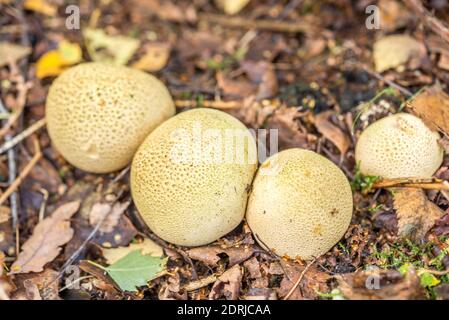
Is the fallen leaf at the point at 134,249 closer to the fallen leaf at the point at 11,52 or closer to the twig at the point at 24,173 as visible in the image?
the twig at the point at 24,173

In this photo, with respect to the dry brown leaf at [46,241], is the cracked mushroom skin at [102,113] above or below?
above

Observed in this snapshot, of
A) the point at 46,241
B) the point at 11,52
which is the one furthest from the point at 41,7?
the point at 46,241

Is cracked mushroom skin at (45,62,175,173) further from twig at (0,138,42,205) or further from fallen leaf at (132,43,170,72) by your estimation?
fallen leaf at (132,43,170,72)

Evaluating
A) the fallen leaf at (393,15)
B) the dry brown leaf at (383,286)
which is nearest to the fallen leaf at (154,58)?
the fallen leaf at (393,15)

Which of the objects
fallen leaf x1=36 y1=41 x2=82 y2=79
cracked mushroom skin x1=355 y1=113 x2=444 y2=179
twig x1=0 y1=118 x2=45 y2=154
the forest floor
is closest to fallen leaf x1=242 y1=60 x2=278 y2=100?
the forest floor

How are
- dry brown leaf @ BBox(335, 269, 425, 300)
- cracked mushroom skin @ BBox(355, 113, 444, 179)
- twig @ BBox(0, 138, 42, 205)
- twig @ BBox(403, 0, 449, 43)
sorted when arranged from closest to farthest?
dry brown leaf @ BBox(335, 269, 425, 300) < cracked mushroom skin @ BBox(355, 113, 444, 179) < twig @ BBox(403, 0, 449, 43) < twig @ BBox(0, 138, 42, 205)

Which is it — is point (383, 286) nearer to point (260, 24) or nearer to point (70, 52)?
point (260, 24)
